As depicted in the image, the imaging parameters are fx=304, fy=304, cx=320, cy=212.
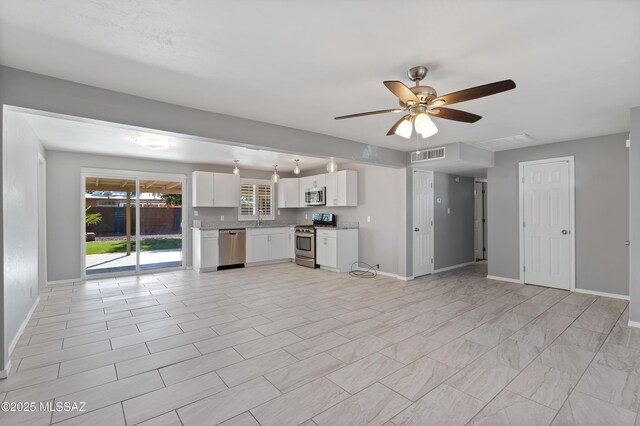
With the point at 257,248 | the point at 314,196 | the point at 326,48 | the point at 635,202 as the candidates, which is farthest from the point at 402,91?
the point at 257,248

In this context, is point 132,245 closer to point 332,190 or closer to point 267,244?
point 267,244

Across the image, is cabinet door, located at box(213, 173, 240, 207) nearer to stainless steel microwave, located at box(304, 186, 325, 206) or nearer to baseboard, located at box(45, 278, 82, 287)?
stainless steel microwave, located at box(304, 186, 325, 206)

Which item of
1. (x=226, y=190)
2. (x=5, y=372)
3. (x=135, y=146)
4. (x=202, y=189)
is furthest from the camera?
(x=226, y=190)

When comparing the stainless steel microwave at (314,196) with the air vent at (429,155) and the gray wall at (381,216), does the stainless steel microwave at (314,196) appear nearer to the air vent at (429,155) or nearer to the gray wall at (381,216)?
the gray wall at (381,216)

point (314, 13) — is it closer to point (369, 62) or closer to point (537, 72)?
point (369, 62)

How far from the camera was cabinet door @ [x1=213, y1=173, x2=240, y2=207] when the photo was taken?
721cm

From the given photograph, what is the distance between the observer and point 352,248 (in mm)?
6930

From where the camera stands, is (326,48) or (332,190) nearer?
(326,48)

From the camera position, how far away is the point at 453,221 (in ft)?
23.2

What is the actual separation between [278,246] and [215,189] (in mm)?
2120

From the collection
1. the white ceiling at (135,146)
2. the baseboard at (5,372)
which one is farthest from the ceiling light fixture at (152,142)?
the baseboard at (5,372)

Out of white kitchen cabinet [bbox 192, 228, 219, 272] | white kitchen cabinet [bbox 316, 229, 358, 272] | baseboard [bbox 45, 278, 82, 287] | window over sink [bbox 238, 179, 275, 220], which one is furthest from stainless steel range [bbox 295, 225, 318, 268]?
baseboard [bbox 45, 278, 82, 287]

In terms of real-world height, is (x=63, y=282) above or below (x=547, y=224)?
below

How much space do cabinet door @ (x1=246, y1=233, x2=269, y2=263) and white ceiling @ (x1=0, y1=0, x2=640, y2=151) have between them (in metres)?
4.45
